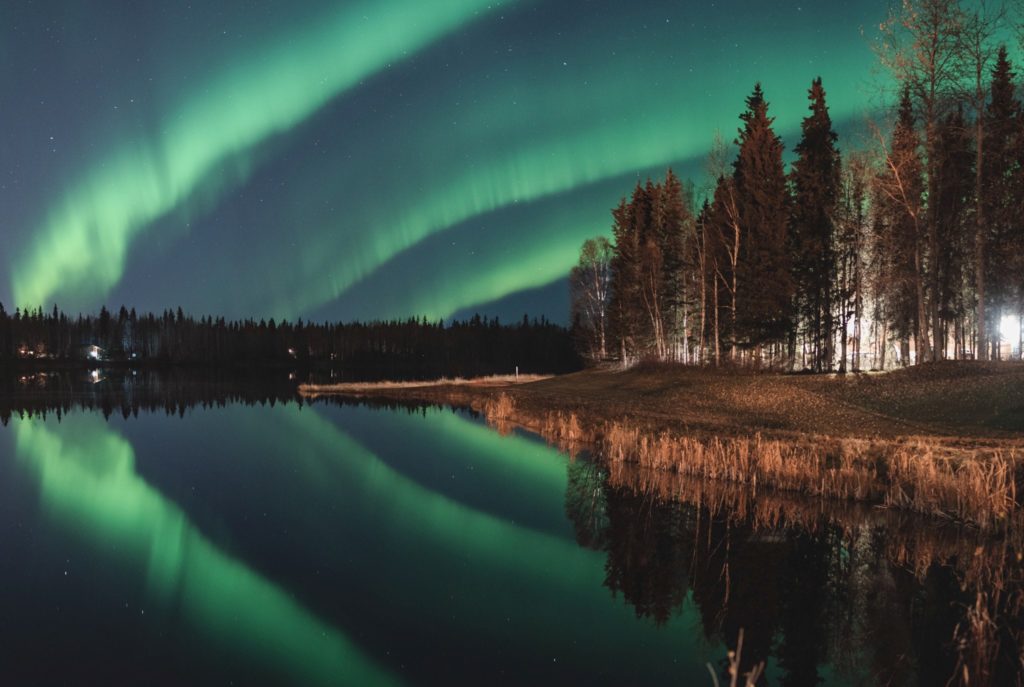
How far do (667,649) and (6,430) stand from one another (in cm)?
4450

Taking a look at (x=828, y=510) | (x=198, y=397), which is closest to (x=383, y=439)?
(x=828, y=510)

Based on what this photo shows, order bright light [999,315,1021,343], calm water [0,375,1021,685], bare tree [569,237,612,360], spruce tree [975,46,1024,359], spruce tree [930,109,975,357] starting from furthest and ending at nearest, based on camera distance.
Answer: bare tree [569,237,612,360]
bright light [999,315,1021,343]
spruce tree [930,109,975,357]
spruce tree [975,46,1024,359]
calm water [0,375,1021,685]

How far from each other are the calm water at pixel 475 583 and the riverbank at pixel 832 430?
1.21m

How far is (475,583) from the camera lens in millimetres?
16547

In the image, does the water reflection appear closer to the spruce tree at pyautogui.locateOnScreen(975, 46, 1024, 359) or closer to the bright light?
the spruce tree at pyautogui.locateOnScreen(975, 46, 1024, 359)

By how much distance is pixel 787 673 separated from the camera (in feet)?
36.9

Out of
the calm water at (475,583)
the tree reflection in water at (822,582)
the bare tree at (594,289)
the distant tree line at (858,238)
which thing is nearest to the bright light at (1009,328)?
the distant tree line at (858,238)

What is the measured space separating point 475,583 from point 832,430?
54.7 ft

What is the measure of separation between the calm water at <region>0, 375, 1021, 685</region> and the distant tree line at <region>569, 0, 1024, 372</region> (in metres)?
22.4

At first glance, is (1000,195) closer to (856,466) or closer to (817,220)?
(817,220)

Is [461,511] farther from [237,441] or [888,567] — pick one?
[237,441]

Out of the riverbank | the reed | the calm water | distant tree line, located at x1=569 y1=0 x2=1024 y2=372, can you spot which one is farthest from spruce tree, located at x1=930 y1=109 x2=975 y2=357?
the calm water

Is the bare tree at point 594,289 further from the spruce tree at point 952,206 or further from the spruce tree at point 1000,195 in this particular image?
the spruce tree at point 1000,195

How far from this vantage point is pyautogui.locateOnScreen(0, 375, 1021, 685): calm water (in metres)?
12.0
